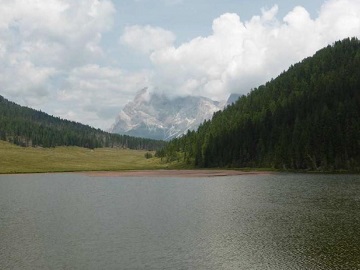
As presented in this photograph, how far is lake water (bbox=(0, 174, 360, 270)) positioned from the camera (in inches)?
1465

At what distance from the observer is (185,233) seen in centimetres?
4900

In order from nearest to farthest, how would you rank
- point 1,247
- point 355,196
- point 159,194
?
point 1,247 < point 355,196 < point 159,194

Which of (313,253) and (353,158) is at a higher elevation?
(353,158)

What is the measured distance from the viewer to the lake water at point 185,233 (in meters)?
37.2

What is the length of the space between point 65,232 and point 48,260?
1302 centimetres

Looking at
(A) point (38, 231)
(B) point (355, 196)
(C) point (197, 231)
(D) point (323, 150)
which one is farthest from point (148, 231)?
(D) point (323, 150)

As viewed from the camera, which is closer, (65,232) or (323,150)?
(65,232)

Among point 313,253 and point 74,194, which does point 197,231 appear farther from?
point 74,194

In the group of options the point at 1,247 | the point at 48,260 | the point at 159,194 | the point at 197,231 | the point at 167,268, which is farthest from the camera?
the point at 159,194

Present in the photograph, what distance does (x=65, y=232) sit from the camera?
5141cm

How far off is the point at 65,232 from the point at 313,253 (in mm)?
30980

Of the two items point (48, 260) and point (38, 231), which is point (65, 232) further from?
point (48, 260)

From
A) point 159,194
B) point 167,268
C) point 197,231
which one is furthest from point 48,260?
point 159,194

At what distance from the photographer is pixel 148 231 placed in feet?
166
